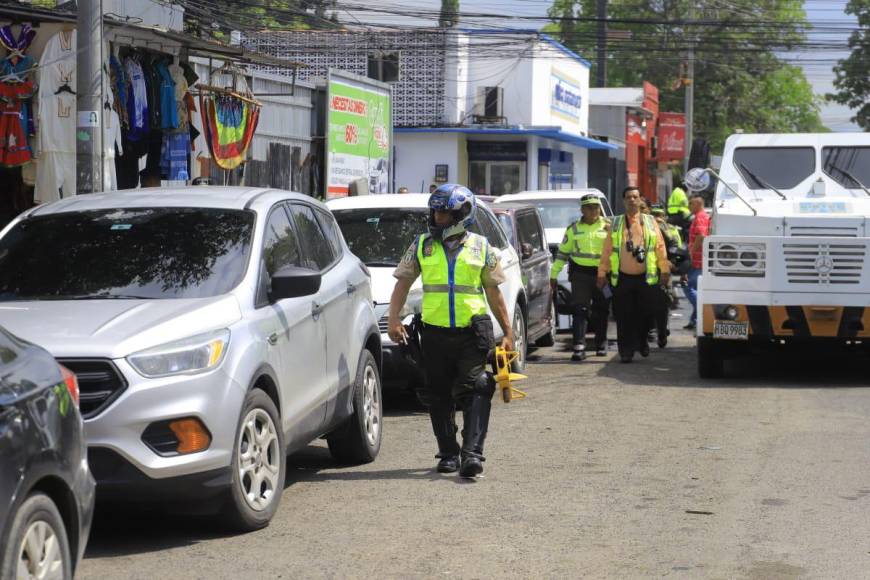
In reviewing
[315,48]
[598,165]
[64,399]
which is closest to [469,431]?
[64,399]

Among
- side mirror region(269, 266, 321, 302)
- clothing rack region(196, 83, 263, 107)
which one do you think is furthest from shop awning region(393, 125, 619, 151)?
side mirror region(269, 266, 321, 302)

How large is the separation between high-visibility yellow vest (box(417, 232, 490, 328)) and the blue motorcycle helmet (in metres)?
0.08

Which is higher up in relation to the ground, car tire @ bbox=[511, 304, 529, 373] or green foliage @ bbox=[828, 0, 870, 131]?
green foliage @ bbox=[828, 0, 870, 131]

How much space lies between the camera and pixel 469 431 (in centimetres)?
847

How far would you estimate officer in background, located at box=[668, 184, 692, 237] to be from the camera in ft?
77.7

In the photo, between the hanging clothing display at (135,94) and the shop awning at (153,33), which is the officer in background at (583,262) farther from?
the hanging clothing display at (135,94)

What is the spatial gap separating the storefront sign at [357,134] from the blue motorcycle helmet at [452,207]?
14.9 metres

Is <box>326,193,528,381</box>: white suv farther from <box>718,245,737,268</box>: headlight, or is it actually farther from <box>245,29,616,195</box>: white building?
<box>245,29,616,195</box>: white building

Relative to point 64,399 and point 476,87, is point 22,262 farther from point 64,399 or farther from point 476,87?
point 476,87

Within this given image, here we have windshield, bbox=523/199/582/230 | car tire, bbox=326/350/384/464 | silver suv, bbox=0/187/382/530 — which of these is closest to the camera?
silver suv, bbox=0/187/382/530

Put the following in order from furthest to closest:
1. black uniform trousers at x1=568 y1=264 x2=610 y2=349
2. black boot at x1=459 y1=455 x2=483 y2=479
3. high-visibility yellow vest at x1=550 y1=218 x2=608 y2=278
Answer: black uniform trousers at x1=568 y1=264 x2=610 y2=349 < high-visibility yellow vest at x1=550 y1=218 x2=608 y2=278 < black boot at x1=459 y1=455 x2=483 y2=479

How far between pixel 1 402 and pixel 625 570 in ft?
10.2

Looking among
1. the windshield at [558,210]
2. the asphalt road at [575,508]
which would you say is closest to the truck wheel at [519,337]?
the asphalt road at [575,508]

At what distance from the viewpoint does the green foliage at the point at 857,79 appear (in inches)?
2885
